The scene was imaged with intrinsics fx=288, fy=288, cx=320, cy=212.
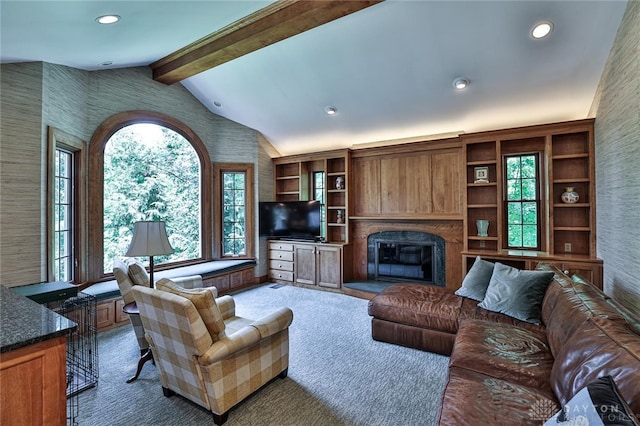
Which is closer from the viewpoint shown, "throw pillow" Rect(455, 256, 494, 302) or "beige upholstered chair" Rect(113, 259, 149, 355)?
"beige upholstered chair" Rect(113, 259, 149, 355)

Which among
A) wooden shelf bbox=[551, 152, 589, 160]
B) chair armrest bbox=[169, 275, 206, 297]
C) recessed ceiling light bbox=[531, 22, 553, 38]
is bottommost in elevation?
chair armrest bbox=[169, 275, 206, 297]

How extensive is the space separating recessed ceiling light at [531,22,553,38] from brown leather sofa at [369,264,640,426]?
2.39 metres

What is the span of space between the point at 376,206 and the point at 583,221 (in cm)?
287

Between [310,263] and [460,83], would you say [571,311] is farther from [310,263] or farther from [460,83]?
[310,263]

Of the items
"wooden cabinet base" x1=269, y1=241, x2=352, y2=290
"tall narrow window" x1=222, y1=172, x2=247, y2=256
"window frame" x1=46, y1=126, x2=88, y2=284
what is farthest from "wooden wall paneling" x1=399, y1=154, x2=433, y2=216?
"window frame" x1=46, y1=126, x2=88, y2=284

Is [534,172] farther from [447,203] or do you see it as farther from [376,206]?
[376,206]

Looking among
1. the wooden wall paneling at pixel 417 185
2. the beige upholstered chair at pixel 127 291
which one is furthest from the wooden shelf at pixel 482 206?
the beige upholstered chair at pixel 127 291

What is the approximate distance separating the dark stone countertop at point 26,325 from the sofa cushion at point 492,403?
1779 mm

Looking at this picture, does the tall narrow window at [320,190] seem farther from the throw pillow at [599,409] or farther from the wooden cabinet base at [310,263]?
the throw pillow at [599,409]

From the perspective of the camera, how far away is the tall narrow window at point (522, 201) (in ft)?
13.6

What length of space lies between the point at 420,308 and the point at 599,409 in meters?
2.07

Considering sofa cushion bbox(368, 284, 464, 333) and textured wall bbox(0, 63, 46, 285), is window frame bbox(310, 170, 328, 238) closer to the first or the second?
sofa cushion bbox(368, 284, 464, 333)

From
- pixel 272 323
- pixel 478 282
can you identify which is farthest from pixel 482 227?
pixel 272 323

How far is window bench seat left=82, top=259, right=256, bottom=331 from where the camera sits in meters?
3.56
